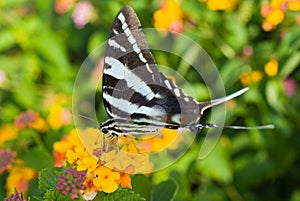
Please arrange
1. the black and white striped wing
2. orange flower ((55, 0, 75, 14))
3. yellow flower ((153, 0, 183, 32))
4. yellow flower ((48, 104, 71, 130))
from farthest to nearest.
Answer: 1. orange flower ((55, 0, 75, 14))
2. yellow flower ((153, 0, 183, 32))
3. yellow flower ((48, 104, 71, 130))
4. the black and white striped wing

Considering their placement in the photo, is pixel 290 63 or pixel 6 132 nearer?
pixel 290 63

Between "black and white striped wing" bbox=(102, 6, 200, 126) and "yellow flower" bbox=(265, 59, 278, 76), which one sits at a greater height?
"yellow flower" bbox=(265, 59, 278, 76)

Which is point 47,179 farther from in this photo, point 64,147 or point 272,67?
point 272,67

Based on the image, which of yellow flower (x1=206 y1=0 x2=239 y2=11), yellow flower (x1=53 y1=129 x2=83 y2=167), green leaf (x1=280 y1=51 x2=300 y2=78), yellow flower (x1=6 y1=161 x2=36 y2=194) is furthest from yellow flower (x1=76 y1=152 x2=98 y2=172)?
yellow flower (x1=206 y1=0 x2=239 y2=11)

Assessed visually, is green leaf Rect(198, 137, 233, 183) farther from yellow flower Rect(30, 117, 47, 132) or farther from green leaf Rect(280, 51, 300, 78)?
yellow flower Rect(30, 117, 47, 132)

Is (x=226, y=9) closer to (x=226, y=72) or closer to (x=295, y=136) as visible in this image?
(x=226, y=72)

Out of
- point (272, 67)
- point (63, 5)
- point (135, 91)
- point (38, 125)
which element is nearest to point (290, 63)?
point (272, 67)

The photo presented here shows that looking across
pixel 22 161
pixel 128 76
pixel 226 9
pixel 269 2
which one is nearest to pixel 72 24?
pixel 226 9
